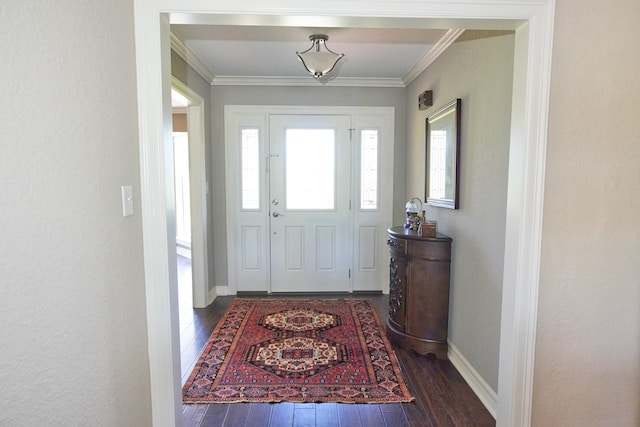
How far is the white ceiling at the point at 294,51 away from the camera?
2.62 m

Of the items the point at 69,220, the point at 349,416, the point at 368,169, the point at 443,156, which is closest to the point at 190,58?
the point at 368,169

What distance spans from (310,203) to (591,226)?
287cm

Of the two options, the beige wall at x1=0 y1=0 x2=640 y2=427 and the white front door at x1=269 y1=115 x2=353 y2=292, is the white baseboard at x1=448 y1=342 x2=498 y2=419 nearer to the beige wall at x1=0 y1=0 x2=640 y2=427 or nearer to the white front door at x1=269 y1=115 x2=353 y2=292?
the beige wall at x1=0 y1=0 x2=640 y2=427

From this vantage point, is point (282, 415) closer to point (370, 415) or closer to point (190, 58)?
point (370, 415)

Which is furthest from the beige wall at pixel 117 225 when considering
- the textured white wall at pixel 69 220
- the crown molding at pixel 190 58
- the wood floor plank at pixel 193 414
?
the crown molding at pixel 190 58

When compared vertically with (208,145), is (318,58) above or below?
above

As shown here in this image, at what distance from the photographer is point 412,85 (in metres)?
3.69

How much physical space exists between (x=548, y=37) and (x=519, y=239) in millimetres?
838

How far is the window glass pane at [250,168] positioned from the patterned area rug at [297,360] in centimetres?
125

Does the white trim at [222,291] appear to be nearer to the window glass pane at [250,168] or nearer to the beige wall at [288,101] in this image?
the beige wall at [288,101]

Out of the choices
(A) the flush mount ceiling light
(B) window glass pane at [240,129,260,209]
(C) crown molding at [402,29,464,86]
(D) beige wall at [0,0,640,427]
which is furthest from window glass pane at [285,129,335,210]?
(D) beige wall at [0,0,640,427]

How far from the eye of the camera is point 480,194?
7.22 feet

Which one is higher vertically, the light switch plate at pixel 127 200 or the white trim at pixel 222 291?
the light switch plate at pixel 127 200

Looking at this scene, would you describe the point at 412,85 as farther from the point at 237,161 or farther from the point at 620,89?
the point at 620,89
